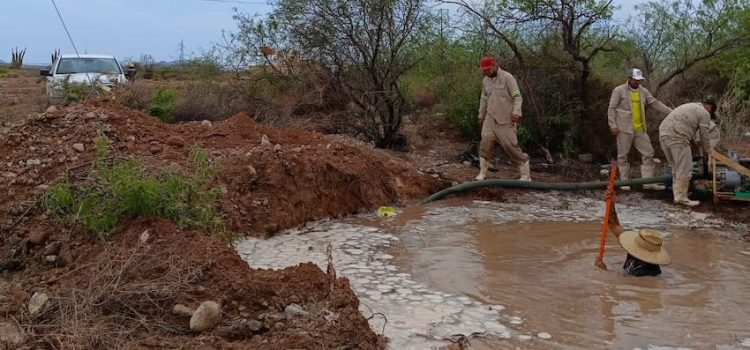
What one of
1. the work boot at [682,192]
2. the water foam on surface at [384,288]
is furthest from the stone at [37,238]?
the work boot at [682,192]

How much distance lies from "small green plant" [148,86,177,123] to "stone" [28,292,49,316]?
28.3 feet

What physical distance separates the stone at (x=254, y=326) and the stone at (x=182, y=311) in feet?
1.26

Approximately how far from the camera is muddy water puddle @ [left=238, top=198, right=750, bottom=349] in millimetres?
4980

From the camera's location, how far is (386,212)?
8930 millimetres

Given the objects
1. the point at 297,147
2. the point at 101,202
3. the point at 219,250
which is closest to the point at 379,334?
the point at 219,250

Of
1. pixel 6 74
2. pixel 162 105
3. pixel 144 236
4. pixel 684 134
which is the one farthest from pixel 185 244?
pixel 6 74

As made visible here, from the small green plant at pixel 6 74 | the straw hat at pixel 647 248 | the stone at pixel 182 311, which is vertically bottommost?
the stone at pixel 182 311

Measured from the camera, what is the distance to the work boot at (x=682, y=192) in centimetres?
939

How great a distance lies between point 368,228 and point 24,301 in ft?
14.1

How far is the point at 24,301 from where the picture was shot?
14.6ft

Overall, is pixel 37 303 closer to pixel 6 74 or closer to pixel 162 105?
pixel 162 105

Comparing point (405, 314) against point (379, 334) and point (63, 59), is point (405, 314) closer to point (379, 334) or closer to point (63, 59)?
point (379, 334)

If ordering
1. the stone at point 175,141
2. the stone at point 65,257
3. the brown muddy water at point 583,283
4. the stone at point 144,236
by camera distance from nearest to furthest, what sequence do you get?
1. the brown muddy water at point 583,283
2. the stone at point 144,236
3. the stone at point 65,257
4. the stone at point 175,141

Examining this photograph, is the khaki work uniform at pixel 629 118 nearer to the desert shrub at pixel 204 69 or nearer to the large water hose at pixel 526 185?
the large water hose at pixel 526 185
